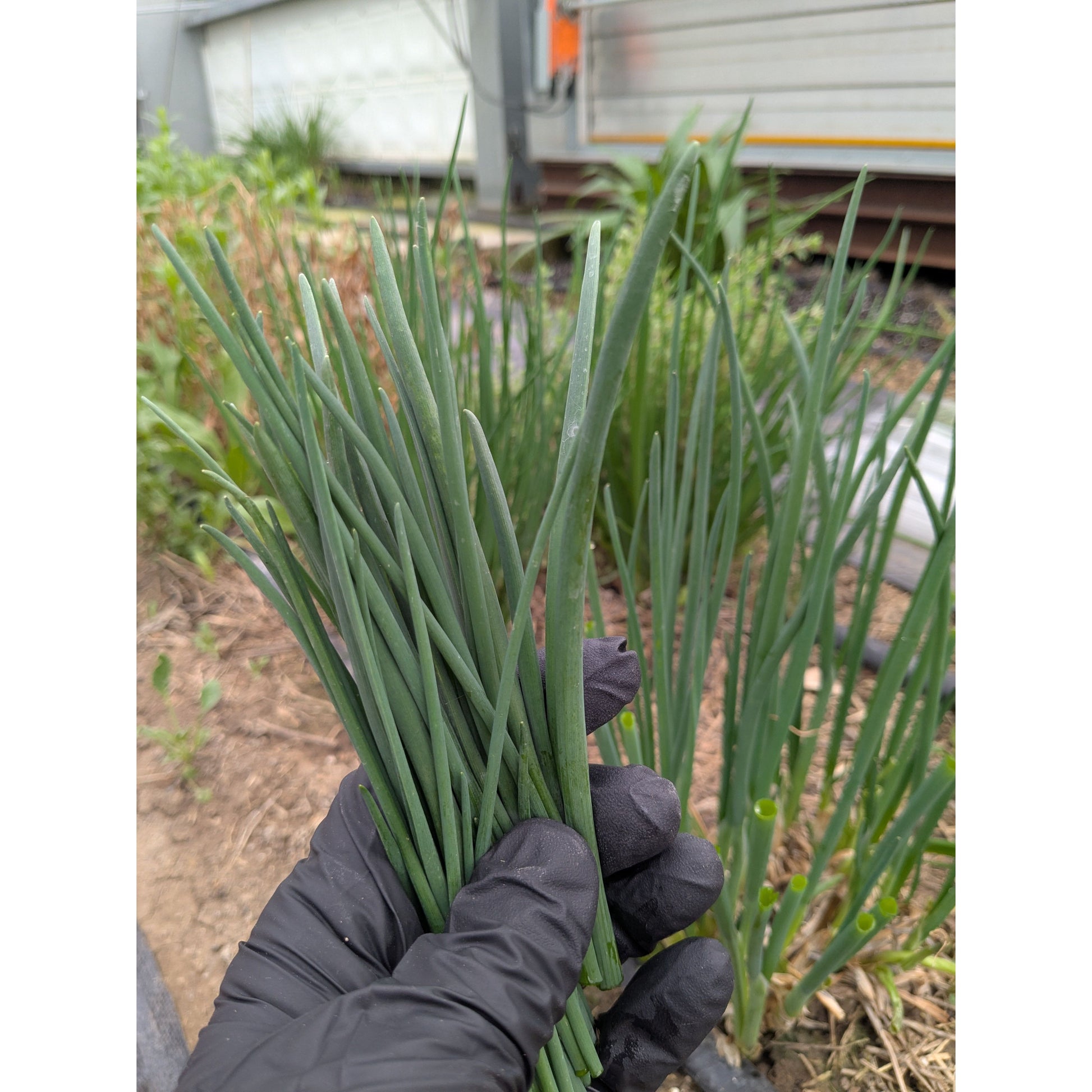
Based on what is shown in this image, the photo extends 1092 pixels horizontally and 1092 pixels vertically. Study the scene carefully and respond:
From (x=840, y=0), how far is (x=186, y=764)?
3.48 meters

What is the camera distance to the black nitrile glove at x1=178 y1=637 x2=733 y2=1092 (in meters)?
0.47

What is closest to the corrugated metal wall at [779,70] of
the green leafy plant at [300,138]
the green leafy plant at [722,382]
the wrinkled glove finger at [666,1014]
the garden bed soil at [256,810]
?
the green leafy plant at [300,138]

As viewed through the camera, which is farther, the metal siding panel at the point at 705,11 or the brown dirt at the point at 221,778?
the metal siding panel at the point at 705,11

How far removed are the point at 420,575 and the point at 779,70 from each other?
12.0 feet

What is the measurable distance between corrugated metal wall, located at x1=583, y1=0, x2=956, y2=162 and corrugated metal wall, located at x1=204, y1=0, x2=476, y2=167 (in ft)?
3.03

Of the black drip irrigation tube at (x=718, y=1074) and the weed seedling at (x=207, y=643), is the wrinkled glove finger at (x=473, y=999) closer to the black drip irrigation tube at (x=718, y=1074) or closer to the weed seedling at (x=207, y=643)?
the black drip irrigation tube at (x=718, y=1074)

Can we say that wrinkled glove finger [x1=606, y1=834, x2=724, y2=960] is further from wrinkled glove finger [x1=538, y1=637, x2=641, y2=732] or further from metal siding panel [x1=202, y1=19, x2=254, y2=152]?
metal siding panel [x1=202, y1=19, x2=254, y2=152]

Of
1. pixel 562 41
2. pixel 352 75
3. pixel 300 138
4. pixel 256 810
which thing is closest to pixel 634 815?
pixel 256 810

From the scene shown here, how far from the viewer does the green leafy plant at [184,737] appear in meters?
1.09

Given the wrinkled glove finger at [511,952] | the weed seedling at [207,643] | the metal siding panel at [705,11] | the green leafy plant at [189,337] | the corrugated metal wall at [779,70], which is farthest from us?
the metal siding panel at [705,11]

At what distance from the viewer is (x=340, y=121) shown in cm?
480

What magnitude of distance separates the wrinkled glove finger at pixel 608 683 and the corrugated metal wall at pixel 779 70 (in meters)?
2.75

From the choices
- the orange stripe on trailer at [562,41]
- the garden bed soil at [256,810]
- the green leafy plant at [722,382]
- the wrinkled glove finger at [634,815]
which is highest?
the orange stripe on trailer at [562,41]
